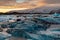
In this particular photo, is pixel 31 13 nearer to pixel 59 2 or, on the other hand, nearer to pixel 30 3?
pixel 30 3

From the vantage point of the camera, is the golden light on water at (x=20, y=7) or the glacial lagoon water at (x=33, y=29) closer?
the glacial lagoon water at (x=33, y=29)

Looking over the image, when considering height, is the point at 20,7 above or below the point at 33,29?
above

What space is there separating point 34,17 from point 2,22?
12.9 inches

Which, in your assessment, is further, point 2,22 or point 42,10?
point 42,10

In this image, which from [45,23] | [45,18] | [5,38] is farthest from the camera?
[45,18]

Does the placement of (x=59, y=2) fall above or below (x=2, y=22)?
above

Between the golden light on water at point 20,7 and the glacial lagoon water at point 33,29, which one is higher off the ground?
the golden light on water at point 20,7

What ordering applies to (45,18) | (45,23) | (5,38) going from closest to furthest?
1. (5,38)
2. (45,23)
3. (45,18)

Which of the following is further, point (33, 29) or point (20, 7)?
point (20, 7)

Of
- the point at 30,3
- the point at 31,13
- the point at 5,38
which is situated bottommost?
the point at 5,38

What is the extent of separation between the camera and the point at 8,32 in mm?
1192

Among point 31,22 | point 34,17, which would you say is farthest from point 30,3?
point 31,22

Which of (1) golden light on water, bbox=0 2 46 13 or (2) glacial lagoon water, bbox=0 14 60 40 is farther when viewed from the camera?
(1) golden light on water, bbox=0 2 46 13

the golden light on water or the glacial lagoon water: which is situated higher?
the golden light on water
